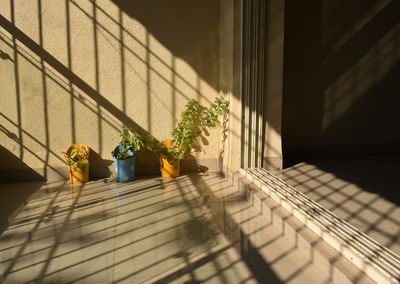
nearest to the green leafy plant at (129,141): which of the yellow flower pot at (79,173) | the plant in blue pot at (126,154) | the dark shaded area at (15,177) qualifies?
the plant in blue pot at (126,154)

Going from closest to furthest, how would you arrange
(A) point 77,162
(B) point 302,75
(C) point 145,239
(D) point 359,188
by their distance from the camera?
1. (C) point 145,239
2. (D) point 359,188
3. (A) point 77,162
4. (B) point 302,75

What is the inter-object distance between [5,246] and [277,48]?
9.67 feet

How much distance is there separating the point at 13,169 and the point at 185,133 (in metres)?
1.81

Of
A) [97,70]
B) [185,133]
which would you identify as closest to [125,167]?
[185,133]

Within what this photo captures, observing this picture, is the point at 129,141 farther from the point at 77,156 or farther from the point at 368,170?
the point at 368,170

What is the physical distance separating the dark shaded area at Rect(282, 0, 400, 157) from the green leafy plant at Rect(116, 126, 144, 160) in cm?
161

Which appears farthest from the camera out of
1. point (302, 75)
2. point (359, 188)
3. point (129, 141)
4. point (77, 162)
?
point (302, 75)

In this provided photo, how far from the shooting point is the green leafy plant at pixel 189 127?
195 inches

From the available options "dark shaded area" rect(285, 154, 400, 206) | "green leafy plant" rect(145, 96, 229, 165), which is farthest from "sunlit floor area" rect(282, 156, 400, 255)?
"green leafy plant" rect(145, 96, 229, 165)

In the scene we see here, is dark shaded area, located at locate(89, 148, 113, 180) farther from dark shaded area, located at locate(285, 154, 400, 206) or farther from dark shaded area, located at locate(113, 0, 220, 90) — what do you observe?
dark shaded area, located at locate(285, 154, 400, 206)

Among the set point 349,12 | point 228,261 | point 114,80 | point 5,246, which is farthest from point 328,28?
point 5,246

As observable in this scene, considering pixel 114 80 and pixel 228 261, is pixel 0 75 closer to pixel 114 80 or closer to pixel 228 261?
pixel 114 80

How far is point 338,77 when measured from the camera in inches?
206

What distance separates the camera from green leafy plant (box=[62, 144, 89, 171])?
4.76 meters
